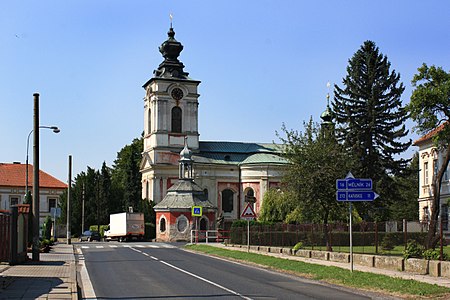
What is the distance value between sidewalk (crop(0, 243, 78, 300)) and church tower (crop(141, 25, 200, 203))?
57.3m

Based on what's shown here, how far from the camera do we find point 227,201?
87.9 m

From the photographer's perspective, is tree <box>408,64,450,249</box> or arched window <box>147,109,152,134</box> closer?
tree <box>408,64,450,249</box>

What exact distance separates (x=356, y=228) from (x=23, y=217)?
20761 mm

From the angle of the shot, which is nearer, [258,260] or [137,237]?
[258,260]

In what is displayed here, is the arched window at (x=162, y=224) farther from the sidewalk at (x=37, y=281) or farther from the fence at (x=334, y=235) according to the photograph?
the sidewalk at (x=37, y=281)

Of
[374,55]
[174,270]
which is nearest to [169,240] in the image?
[374,55]

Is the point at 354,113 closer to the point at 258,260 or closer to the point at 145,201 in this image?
the point at 145,201

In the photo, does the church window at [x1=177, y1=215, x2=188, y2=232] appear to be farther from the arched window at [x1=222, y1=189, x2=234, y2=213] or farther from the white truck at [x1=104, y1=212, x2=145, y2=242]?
the arched window at [x1=222, y1=189, x2=234, y2=213]

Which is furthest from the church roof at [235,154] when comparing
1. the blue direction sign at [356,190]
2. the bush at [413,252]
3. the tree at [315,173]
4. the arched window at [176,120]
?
the blue direction sign at [356,190]

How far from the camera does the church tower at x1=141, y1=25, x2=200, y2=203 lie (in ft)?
277

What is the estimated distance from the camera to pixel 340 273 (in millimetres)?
22500

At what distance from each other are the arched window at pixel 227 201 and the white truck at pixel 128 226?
18853 millimetres

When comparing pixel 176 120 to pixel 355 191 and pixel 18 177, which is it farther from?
pixel 355 191

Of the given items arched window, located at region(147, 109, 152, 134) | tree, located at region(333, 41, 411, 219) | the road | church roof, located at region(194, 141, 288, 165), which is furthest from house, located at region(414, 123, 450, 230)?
arched window, located at region(147, 109, 152, 134)
